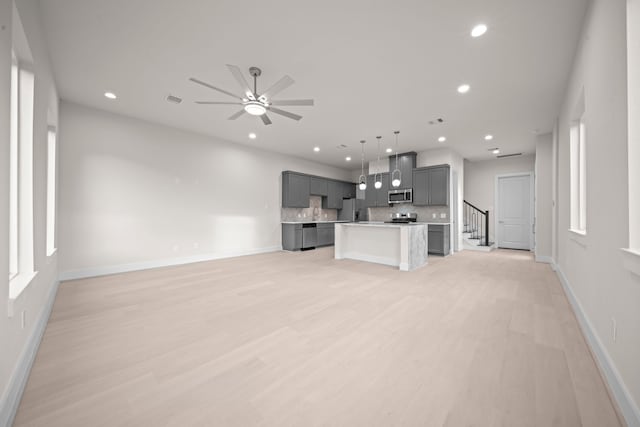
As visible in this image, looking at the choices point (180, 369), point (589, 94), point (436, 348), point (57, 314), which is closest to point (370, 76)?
point (589, 94)

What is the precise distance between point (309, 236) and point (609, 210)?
6.43 metres

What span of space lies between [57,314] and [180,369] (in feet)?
6.90

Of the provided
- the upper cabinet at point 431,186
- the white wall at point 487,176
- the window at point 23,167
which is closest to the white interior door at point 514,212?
the white wall at point 487,176

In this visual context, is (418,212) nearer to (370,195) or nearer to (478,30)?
(370,195)

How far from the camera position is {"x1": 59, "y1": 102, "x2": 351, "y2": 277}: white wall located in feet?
14.0

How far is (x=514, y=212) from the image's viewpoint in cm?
786

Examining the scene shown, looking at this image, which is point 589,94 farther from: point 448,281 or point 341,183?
point 341,183

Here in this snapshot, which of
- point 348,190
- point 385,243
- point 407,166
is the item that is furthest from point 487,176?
point 385,243

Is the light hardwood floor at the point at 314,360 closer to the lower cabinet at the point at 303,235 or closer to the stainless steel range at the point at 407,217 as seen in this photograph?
the lower cabinet at the point at 303,235

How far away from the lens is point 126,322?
8.33 feet

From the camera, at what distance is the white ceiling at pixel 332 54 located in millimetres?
2326

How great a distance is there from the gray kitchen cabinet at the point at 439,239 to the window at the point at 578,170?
3426mm

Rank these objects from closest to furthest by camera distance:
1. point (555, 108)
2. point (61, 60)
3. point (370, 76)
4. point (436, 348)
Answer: point (436, 348) → point (61, 60) → point (370, 76) → point (555, 108)

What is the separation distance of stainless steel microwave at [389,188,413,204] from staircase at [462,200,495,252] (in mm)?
2224
